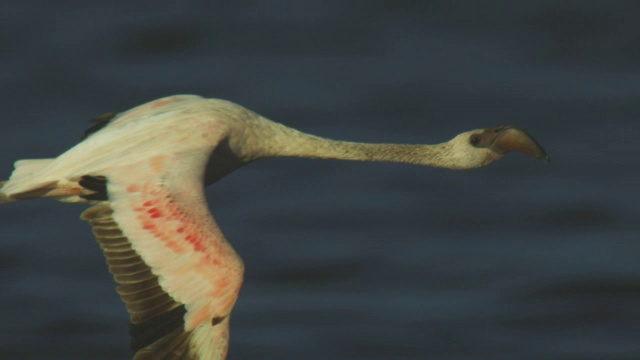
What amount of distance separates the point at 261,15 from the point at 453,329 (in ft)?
22.1

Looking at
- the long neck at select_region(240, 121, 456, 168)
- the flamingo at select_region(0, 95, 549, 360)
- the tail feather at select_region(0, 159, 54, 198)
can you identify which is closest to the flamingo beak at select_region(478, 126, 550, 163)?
the flamingo at select_region(0, 95, 549, 360)

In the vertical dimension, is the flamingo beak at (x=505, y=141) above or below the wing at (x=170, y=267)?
above

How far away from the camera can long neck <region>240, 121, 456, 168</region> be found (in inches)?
628

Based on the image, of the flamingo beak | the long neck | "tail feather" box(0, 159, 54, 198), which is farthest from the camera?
the flamingo beak

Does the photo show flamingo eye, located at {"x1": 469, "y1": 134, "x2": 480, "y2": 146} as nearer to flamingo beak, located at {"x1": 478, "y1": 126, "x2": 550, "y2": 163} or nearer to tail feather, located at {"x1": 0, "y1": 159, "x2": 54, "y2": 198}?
flamingo beak, located at {"x1": 478, "y1": 126, "x2": 550, "y2": 163}

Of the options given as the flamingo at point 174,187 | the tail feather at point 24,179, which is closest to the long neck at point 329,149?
the flamingo at point 174,187

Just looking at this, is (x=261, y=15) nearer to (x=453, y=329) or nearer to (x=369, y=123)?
(x=369, y=123)

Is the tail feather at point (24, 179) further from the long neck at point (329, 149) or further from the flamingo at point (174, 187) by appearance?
the long neck at point (329, 149)

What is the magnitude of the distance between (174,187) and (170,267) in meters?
0.65

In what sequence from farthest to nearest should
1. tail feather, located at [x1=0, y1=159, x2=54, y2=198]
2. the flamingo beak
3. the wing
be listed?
the flamingo beak, tail feather, located at [x1=0, y1=159, x2=54, y2=198], the wing

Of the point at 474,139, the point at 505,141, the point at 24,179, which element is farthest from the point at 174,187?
the point at 505,141

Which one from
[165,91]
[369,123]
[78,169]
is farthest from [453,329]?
[78,169]

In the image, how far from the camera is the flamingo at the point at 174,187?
14.1 m

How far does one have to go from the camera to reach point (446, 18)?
86.4 feet
